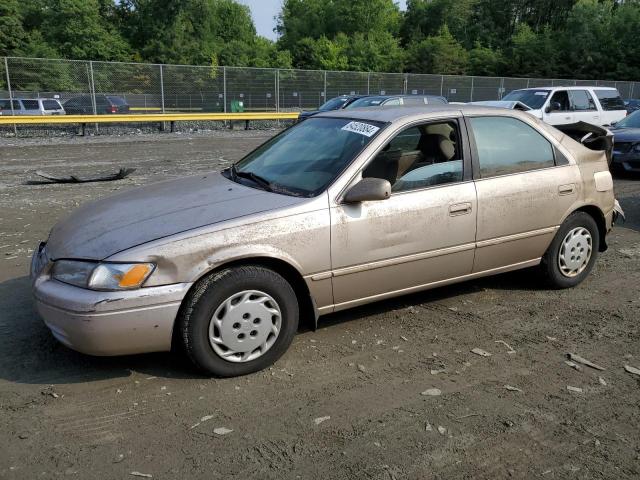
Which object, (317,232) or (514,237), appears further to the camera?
(514,237)

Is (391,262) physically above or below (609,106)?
below

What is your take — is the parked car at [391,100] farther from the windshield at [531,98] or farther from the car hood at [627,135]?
the car hood at [627,135]

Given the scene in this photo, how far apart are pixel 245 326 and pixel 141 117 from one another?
1855 cm

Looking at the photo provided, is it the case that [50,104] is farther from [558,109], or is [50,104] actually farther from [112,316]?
[112,316]

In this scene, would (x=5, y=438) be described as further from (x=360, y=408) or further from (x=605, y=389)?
(x=605, y=389)

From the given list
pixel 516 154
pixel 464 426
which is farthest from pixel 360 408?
pixel 516 154

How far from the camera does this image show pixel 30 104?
20.3 metres

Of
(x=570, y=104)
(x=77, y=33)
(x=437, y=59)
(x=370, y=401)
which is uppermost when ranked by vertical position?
(x=77, y=33)

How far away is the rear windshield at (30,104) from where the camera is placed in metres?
20.1

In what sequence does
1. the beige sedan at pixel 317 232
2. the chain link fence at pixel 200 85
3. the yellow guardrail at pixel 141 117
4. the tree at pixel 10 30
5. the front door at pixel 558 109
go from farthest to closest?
the tree at pixel 10 30, the chain link fence at pixel 200 85, the yellow guardrail at pixel 141 117, the front door at pixel 558 109, the beige sedan at pixel 317 232

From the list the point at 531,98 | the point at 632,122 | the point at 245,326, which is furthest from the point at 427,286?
the point at 531,98

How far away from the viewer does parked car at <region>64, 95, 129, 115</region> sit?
68.9 feet

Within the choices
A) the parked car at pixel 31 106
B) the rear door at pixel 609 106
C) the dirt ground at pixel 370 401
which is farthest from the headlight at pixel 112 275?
the parked car at pixel 31 106

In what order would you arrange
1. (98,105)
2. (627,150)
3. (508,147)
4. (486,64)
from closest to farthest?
1. (508,147)
2. (627,150)
3. (98,105)
4. (486,64)
